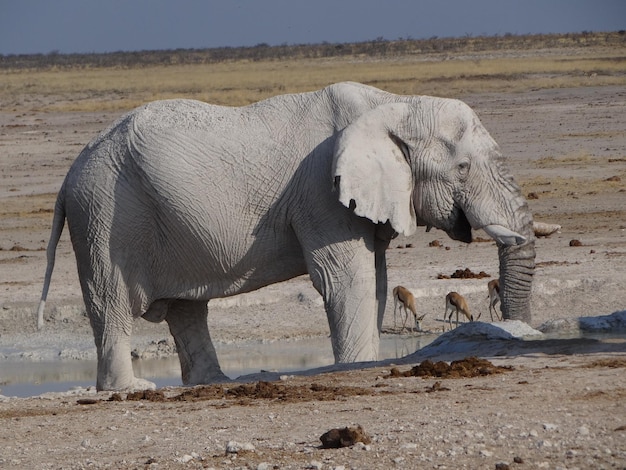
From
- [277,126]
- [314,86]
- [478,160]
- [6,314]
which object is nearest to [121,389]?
[277,126]

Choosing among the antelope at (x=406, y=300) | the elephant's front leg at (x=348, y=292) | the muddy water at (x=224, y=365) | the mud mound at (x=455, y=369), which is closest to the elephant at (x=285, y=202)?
the elephant's front leg at (x=348, y=292)

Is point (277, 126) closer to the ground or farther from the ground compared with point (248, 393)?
farther from the ground

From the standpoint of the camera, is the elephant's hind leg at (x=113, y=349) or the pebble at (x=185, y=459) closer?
the pebble at (x=185, y=459)

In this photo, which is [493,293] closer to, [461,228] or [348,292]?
[461,228]

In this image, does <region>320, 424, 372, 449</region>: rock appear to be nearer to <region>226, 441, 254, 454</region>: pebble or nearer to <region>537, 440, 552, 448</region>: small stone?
<region>226, 441, 254, 454</region>: pebble

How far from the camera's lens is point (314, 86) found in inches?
2082

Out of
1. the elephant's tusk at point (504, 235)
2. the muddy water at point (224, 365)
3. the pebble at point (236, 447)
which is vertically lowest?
the muddy water at point (224, 365)

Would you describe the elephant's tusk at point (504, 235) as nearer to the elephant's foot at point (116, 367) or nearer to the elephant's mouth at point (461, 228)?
the elephant's mouth at point (461, 228)

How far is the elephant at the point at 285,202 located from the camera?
9.91 metres

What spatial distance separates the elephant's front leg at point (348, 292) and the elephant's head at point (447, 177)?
0.34 m

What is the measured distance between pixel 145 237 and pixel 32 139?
23800 millimetres

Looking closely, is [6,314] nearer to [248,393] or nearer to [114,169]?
[114,169]

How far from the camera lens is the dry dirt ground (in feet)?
21.7

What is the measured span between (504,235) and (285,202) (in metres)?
1.46
